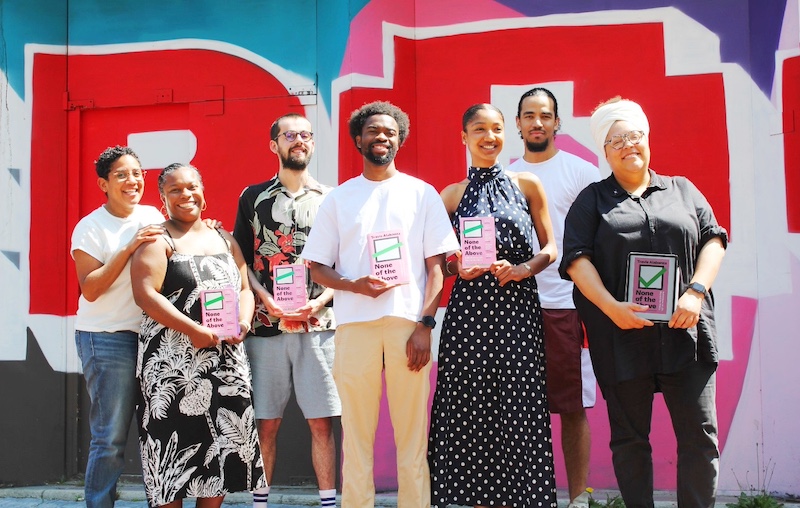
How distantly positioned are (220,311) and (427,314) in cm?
99

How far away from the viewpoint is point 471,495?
158 inches

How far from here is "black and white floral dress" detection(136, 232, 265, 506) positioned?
408cm

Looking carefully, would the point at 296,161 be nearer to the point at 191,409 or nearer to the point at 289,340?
the point at 289,340

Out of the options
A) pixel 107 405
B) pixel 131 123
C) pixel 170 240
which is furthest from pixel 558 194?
pixel 131 123

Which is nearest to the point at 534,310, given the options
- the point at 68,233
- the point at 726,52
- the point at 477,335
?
the point at 477,335

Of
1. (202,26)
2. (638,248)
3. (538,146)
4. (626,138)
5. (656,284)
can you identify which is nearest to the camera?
(656,284)

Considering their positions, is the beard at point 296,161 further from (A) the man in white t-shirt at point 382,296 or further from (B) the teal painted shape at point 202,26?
(B) the teal painted shape at point 202,26

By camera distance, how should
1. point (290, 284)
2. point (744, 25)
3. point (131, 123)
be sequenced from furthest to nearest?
point (131, 123) < point (744, 25) < point (290, 284)

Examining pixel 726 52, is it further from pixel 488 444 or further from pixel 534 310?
pixel 488 444

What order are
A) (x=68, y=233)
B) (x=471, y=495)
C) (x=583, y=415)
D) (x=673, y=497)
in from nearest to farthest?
(x=471, y=495) < (x=583, y=415) < (x=673, y=497) < (x=68, y=233)

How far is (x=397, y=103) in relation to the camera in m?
5.76

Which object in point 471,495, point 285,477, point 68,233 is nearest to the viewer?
point 471,495

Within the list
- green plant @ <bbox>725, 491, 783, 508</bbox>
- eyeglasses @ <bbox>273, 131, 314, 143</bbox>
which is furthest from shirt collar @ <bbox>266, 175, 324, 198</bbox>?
green plant @ <bbox>725, 491, 783, 508</bbox>

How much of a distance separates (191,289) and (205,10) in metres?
2.81
